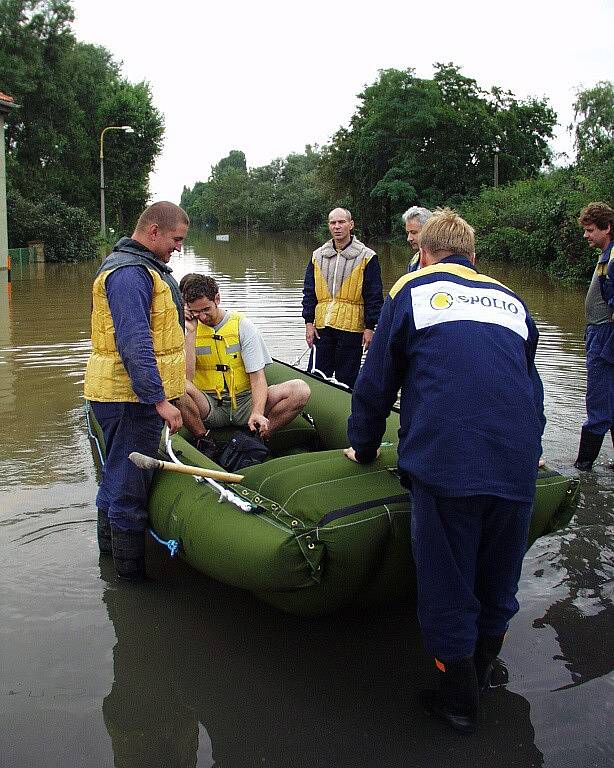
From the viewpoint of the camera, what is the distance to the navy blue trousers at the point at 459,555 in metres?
2.76

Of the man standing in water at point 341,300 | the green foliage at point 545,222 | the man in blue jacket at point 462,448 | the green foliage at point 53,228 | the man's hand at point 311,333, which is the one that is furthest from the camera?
the green foliage at point 53,228

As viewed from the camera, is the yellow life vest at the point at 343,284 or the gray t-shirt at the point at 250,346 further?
the yellow life vest at the point at 343,284

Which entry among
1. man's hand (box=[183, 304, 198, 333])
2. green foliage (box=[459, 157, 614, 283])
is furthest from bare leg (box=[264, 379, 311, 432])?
green foliage (box=[459, 157, 614, 283])

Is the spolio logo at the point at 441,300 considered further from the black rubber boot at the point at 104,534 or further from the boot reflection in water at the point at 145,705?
the black rubber boot at the point at 104,534

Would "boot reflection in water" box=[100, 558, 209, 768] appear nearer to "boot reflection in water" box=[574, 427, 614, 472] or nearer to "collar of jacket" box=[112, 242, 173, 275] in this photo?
"collar of jacket" box=[112, 242, 173, 275]

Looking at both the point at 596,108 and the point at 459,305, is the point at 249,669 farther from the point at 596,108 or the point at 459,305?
the point at 596,108

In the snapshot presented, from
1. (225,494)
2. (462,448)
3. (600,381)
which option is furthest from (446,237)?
(600,381)

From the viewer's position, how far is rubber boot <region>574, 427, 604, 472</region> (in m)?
5.66

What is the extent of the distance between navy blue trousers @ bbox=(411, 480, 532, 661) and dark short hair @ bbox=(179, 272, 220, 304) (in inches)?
94.1

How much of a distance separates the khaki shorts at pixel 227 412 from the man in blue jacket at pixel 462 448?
2150mm

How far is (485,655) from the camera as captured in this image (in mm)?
3059

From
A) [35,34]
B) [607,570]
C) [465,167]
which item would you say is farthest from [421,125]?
[607,570]

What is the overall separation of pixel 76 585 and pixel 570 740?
241 centimetres

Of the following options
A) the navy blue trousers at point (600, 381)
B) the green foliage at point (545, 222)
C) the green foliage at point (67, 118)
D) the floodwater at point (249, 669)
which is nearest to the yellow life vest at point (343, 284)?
the navy blue trousers at point (600, 381)
